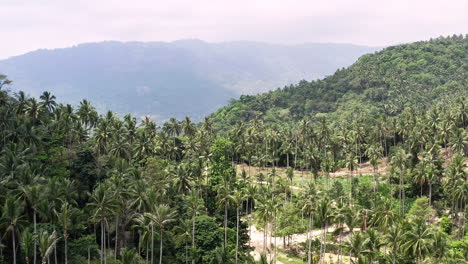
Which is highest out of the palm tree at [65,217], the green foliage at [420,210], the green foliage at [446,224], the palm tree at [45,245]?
the palm tree at [65,217]

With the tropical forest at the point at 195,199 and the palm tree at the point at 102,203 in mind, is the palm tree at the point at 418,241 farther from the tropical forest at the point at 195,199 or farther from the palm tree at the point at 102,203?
the palm tree at the point at 102,203

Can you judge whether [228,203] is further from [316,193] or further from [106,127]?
[106,127]

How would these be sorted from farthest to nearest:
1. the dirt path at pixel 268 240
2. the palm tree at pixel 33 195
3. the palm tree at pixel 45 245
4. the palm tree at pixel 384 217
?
the dirt path at pixel 268 240 → the palm tree at pixel 384 217 → the palm tree at pixel 33 195 → the palm tree at pixel 45 245

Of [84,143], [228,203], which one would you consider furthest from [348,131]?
[84,143]

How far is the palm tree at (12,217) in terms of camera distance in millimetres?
52500

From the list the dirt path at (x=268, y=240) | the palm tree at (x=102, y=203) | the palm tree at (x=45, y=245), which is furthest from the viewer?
the dirt path at (x=268, y=240)

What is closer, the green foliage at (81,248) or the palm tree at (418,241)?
the green foliage at (81,248)

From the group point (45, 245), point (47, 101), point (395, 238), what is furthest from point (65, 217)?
point (47, 101)

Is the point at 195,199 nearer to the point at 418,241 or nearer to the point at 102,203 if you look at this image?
the point at 102,203

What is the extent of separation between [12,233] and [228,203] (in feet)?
122

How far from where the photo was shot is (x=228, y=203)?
7919 centimetres

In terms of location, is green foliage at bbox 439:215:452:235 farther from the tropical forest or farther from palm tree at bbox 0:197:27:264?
palm tree at bbox 0:197:27:264

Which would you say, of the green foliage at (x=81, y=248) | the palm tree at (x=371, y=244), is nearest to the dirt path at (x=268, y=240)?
the palm tree at (x=371, y=244)

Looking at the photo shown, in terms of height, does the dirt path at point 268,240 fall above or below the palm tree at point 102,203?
below
